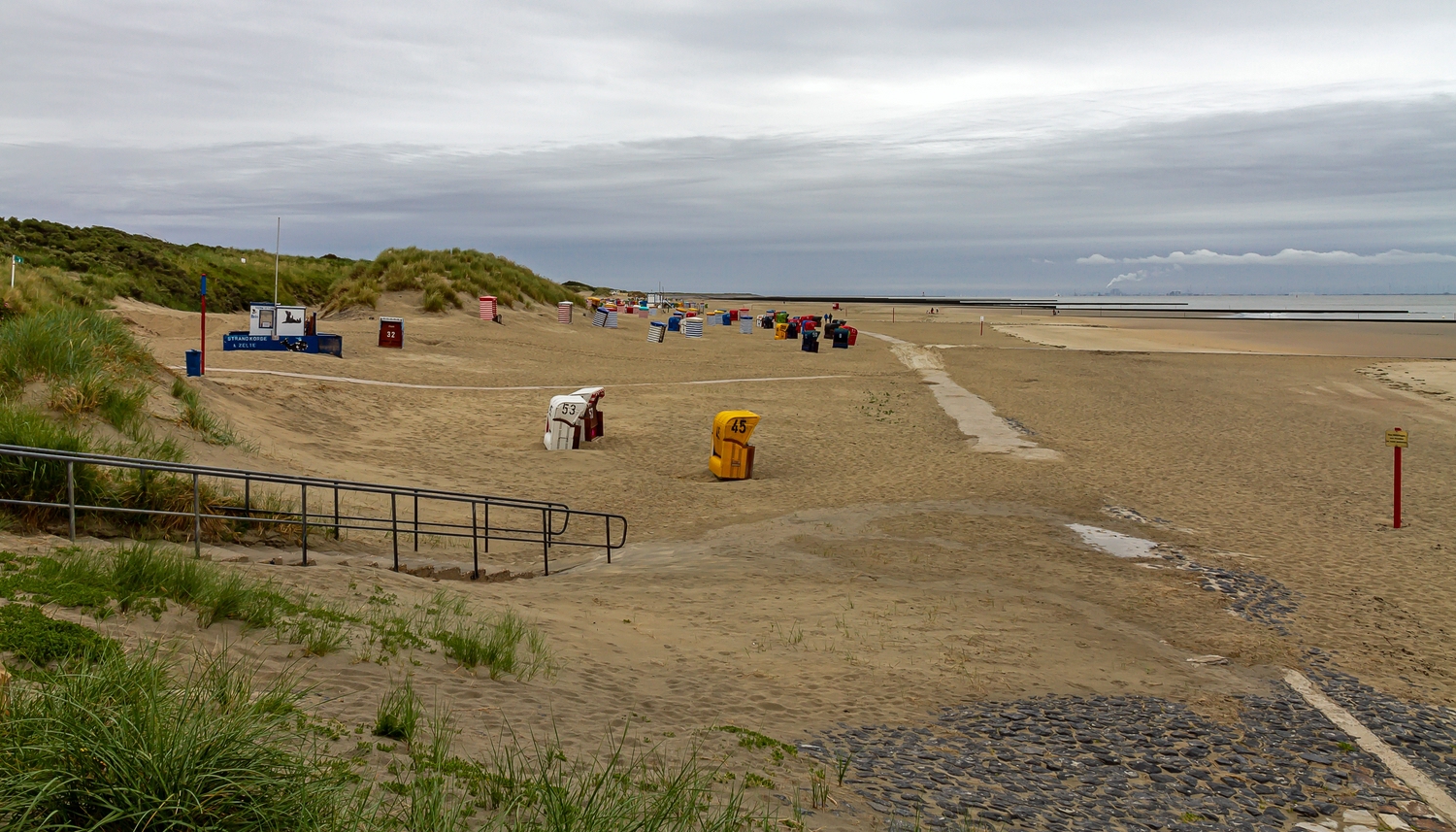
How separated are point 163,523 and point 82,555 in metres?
2.74

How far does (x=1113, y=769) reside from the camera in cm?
613

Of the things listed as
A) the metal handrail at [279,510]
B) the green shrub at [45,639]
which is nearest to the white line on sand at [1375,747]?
the metal handrail at [279,510]

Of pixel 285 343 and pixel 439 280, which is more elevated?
pixel 439 280

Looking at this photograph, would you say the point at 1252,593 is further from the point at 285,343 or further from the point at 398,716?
the point at 285,343

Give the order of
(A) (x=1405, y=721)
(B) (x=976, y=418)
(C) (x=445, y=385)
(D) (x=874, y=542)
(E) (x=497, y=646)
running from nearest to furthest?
(E) (x=497, y=646) < (A) (x=1405, y=721) < (D) (x=874, y=542) < (B) (x=976, y=418) < (C) (x=445, y=385)

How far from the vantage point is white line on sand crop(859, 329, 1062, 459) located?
63.0ft

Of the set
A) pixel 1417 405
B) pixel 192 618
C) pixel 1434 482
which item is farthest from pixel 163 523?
pixel 1417 405

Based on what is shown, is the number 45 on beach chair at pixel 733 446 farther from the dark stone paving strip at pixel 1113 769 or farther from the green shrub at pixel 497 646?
the dark stone paving strip at pixel 1113 769

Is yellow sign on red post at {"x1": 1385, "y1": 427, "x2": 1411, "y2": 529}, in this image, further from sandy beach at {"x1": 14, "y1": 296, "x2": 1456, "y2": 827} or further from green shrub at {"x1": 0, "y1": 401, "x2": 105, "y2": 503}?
green shrub at {"x1": 0, "y1": 401, "x2": 105, "y2": 503}

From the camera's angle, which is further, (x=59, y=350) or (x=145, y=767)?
(x=59, y=350)

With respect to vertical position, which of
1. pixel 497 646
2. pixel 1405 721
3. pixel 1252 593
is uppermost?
pixel 497 646

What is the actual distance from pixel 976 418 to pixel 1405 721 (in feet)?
54.2

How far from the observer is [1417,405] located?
89.5 feet

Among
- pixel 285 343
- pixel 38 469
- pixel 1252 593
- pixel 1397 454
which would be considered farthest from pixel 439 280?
pixel 1252 593
